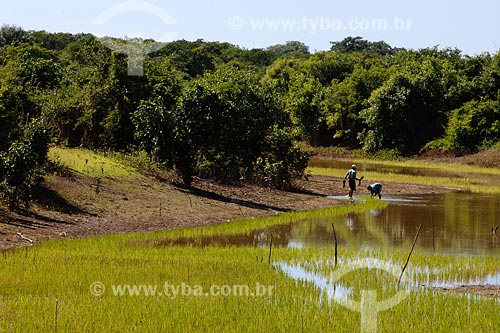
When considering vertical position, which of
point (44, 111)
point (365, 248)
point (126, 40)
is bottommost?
point (365, 248)

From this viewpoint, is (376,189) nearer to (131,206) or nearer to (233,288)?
(131,206)

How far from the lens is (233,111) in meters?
30.8

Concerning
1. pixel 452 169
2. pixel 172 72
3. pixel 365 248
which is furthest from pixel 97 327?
pixel 452 169

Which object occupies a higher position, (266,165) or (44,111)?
(44,111)

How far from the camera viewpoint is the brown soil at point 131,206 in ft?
65.3

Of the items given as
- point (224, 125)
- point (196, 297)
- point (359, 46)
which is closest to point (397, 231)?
point (224, 125)

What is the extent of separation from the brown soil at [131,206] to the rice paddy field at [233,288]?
1321mm

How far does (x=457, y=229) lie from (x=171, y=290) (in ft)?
43.5

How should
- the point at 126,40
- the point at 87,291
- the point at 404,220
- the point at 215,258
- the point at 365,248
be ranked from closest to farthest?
the point at 87,291 < the point at 215,258 < the point at 365,248 < the point at 404,220 < the point at 126,40

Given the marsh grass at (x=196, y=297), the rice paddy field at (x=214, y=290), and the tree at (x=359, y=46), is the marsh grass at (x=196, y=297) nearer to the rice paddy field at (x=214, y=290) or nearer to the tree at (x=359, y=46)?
the rice paddy field at (x=214, y=290)

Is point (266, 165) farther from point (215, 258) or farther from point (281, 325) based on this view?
point (281, 325)

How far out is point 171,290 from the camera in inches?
→ 533

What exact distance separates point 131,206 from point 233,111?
26.6 ft

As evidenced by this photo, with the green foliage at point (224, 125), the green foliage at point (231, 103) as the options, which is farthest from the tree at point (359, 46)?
the green foliage at point (224, 125)
